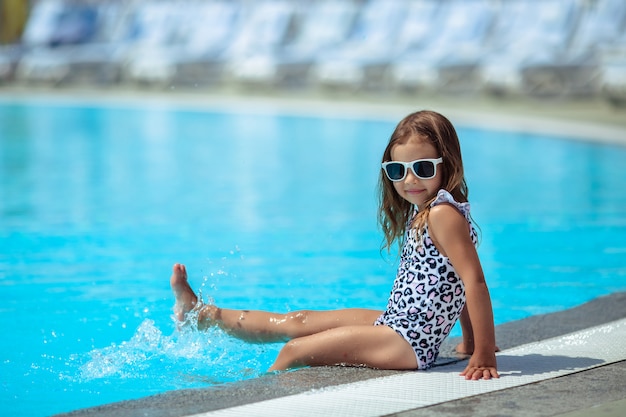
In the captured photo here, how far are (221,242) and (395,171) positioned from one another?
3.45 m

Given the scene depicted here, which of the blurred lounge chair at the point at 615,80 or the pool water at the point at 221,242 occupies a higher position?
the blurred lounge chair at the point at 615,80

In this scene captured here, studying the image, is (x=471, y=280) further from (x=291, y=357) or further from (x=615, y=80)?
(x=615, y=80)

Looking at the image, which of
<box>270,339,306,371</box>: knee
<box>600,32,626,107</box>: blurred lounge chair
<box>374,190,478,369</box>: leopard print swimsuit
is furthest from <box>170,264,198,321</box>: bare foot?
<box>600,32,626,107</box>: blurred lounge chair

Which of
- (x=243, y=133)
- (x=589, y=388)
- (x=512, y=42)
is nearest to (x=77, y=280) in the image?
(x=589, y=388)

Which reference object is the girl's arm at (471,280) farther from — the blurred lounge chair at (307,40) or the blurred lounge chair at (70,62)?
the blurred lounge chair at (70,62)

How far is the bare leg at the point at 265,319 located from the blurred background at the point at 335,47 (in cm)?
1004

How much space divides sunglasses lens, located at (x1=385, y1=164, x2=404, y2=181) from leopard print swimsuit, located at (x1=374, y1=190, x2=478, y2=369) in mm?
139

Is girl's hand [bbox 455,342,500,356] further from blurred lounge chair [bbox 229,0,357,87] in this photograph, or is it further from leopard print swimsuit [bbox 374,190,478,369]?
blurred lounge chair [bbox 229,0,357,87]

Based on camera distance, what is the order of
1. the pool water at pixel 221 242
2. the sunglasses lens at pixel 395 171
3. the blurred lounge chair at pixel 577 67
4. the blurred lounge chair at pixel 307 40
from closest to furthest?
1. the sunglasses lens at pixel 395 171
2. the pool water at pixel 221 242
3. the blurred lounge chair at pixel 577 67
4. the blurred lounge chair at pixel 307 40

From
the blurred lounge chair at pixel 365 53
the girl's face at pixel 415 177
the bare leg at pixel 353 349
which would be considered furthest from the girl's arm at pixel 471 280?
the blurred lounge chair at pixel 365 53

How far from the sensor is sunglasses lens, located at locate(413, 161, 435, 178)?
314cm

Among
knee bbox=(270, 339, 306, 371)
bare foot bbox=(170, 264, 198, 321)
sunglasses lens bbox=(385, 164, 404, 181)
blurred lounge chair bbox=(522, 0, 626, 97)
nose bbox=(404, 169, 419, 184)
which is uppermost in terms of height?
blurred lounge chair bbox=(522, 0, 626, 97)

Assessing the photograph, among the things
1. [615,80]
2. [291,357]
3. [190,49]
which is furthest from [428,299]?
[190,49]

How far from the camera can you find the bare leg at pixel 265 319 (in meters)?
3.47
